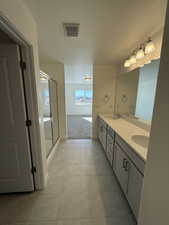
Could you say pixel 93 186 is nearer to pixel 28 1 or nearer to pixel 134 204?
pixel 134 204

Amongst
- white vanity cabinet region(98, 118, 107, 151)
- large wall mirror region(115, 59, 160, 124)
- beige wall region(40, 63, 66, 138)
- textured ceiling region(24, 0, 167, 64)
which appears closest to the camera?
textured ceiling region(24, 0, 167, 64)

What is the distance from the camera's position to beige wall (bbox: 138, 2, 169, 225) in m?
0.66

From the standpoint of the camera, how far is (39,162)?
5.57 feet

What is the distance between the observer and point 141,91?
2160mm

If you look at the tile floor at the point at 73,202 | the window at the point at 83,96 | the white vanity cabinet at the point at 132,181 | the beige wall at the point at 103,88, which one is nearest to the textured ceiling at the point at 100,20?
the beige wall at the point at 103,88

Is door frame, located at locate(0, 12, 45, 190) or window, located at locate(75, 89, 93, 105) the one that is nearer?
door frame, located at locate(0, 12, 45, 190)

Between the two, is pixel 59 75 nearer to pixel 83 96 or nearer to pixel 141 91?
pixel 141 91

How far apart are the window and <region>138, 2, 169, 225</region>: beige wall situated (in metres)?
7.49

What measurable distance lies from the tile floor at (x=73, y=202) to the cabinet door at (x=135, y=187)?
0.26 m

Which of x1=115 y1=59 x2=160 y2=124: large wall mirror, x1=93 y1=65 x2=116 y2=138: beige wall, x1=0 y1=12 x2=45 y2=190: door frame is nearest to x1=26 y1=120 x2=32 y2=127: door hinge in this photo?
x1=0 y1=12 x2=45 y2=190: door frame

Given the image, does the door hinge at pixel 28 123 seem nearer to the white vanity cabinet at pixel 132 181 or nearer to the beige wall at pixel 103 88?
the white vanity cabinet at pixel 132 181

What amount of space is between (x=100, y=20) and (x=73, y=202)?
2.48m

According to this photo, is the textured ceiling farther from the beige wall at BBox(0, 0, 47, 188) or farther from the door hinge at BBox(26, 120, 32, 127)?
the door hinge at BBox(26, 120, 32, 127)

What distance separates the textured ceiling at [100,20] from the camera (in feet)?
3.84
